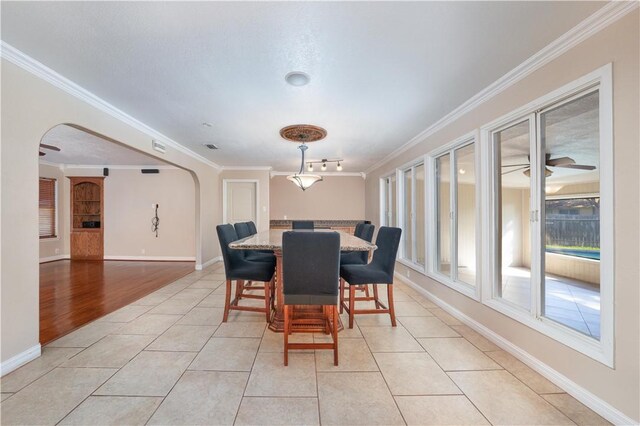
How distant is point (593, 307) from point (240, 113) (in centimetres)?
357

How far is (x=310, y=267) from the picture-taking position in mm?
2051

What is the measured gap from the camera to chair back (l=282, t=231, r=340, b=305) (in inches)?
79.8

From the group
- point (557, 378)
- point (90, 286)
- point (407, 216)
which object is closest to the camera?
point (557, 378)

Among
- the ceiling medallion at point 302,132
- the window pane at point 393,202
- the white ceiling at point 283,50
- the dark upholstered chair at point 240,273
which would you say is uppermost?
the white ceiling at point 283,50

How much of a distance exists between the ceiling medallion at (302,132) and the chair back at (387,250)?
5.10 feet

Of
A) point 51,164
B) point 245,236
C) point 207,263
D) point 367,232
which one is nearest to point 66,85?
point 245,236

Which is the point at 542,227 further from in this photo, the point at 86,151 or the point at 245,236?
the point at 86,151

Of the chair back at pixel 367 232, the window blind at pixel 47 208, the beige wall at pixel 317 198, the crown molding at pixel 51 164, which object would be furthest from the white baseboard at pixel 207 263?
the crown molding at pixel 51 164

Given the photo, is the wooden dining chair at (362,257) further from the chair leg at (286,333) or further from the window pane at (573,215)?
the window pane at (573,215)

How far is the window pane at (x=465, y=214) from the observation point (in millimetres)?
3172

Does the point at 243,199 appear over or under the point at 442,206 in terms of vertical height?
over

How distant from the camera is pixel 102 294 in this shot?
12.1 feet

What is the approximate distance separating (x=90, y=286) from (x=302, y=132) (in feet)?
13.5

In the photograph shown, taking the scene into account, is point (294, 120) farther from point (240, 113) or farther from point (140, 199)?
point (140, 199)
